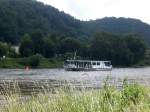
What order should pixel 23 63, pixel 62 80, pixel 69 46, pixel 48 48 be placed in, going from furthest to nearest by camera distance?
pixel 69 46 < pixel 48 48 < pixel 23 63 < pixel 62 80

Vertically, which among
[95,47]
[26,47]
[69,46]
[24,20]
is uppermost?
[24,20]

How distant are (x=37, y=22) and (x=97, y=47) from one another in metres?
39.4

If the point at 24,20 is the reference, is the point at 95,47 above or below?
below

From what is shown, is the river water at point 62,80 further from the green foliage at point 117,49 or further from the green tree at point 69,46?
the green tree at point 69,46

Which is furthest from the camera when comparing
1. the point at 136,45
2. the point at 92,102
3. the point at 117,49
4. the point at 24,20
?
the point at 24,20

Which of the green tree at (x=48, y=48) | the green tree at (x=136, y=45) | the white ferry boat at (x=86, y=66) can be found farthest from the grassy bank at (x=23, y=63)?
the green tree at (x=136, y=45)

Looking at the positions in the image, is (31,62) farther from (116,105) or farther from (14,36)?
(116,105)

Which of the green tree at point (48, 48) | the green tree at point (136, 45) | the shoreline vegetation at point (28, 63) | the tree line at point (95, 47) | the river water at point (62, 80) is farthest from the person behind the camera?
the green tree at point (136, 45)

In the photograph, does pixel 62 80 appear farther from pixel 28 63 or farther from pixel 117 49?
pixel 117 49

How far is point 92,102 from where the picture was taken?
1237 centimetres

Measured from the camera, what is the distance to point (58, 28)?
198 m

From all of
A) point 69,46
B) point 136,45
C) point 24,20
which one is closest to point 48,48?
point 69,46

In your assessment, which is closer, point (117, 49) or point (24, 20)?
point (117, 49)

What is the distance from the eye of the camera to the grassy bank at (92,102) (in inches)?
465
